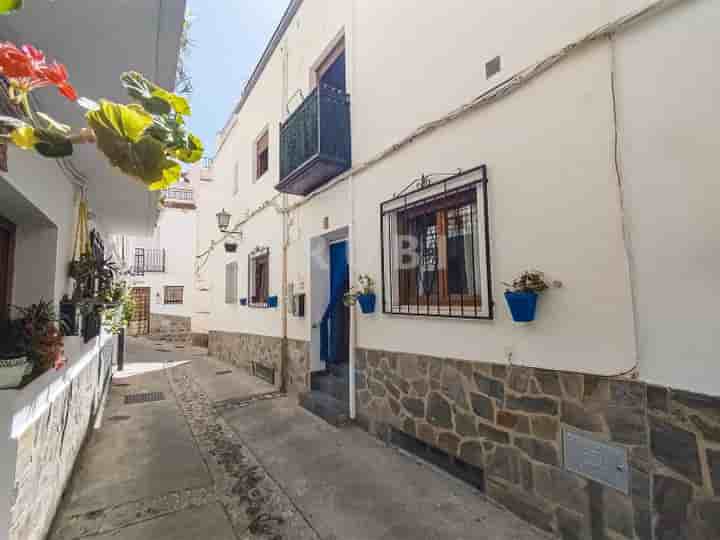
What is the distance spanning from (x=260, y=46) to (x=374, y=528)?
9.47 m

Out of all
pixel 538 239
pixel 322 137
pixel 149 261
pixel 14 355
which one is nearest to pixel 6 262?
pixel 14 355

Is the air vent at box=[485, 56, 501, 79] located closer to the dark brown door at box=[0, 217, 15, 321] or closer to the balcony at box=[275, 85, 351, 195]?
the balcony at box=[275, 85, 351, 195]

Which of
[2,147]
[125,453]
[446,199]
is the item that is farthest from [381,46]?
[125,453]

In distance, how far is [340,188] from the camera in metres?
5.47

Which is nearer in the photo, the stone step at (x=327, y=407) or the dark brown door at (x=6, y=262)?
the dark brown door at (x=6, y=262)

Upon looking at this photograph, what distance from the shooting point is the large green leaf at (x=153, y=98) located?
A: 4.60 feet

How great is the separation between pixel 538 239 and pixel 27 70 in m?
3.02

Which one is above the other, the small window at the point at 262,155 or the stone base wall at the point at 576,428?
the small window at the point at 262,155

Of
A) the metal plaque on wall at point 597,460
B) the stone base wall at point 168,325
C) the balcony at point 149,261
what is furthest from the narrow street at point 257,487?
the balcony at point 149,261

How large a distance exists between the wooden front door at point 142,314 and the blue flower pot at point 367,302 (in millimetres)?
18232

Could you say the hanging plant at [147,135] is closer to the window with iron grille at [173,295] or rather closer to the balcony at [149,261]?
the window with iron grille at [173,295]

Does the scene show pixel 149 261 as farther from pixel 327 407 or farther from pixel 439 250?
pixel 439 250

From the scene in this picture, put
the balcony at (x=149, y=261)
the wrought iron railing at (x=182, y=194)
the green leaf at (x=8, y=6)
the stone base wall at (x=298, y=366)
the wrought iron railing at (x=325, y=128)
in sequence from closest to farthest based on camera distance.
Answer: the green leaf at (x=8, y=6), the wrought iron railing at (x=325, y=128), the stone base wall at (x=298, y=366), the balcony at (x=149, y=261), the wrought iron railing at (x=182, y=194)

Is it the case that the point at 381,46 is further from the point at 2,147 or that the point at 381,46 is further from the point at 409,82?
the point at 2,147
